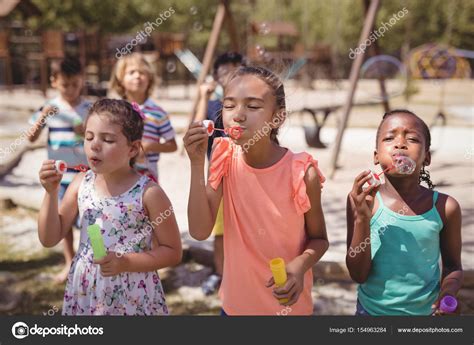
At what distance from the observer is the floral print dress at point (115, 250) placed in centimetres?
179

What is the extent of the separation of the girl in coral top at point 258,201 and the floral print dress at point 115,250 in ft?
0.79

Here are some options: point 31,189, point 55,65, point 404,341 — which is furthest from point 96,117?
point 31,189

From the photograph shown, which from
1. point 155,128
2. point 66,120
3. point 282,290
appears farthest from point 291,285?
point 66,120

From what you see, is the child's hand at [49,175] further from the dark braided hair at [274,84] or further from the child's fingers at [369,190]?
the child's fingers at [369,190]

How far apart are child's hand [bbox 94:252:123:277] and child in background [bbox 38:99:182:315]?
0.29 ft

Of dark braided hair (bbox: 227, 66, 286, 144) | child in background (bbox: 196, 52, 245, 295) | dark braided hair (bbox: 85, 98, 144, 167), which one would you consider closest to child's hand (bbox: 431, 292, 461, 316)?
dark braided hair (bbox: 227, 66, 286, 144)

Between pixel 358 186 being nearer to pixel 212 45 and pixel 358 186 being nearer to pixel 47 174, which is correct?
pixel 47 174

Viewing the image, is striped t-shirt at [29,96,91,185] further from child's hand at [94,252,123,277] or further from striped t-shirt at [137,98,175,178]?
child's hand at [94,252,123,277]

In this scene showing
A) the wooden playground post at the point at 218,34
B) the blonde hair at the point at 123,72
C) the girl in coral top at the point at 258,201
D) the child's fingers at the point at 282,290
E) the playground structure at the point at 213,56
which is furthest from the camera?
the wooden playground post at the point at 218,34

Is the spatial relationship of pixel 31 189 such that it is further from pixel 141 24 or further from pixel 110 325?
pixel 141 24

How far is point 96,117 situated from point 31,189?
360cm

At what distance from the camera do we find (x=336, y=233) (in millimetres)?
3850

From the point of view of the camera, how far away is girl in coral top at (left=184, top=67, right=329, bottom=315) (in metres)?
1.64

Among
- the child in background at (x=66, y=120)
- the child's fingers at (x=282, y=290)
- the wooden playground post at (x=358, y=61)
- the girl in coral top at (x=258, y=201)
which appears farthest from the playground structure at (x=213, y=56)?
the child in background at (x=66, y=120)
